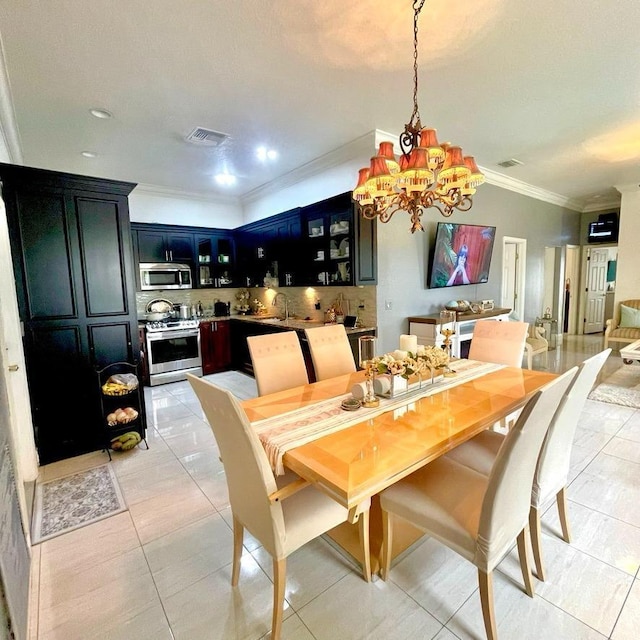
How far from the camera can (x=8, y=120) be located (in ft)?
10.0

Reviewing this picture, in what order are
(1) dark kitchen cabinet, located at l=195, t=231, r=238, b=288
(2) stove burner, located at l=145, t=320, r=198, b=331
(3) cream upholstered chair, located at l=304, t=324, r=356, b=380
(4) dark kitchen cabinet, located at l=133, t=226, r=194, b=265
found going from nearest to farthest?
(3) cream upholstered chair, located at l=304, t=324, r=356, b=380 < (2) stove burner, located at l=145, t=320, r=198, b=331 < (4) dark kitchen cabinet, located at l=133, t=226, r=194, b=265 < (1) dark kitchen cabinet, located at l=195, t=231, r=238, b=288

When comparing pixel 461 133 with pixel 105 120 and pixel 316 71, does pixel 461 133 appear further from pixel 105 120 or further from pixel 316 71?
pixel 105 120

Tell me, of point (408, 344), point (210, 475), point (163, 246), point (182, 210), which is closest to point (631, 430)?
point (408, 344)

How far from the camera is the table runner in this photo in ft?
4.69

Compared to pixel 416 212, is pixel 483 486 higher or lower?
lower

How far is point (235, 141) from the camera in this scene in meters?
3.70

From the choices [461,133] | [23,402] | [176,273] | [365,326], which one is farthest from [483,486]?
[176,273]

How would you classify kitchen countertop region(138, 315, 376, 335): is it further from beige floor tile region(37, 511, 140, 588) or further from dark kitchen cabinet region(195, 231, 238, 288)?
beige floor tile region(37, 511, 140, 588)

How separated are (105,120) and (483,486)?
4.14 meters

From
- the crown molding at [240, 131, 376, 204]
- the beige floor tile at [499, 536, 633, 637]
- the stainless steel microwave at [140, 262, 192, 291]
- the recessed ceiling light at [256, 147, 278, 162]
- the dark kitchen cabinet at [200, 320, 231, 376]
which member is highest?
the recessed ceiling light at [256, 147, 278, 162]

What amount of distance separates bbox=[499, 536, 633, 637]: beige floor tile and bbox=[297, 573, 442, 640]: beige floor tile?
1.81 feet

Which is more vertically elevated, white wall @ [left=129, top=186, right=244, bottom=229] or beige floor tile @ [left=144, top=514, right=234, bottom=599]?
white wall @ [left=129, top=186, right=244, bottom=229]

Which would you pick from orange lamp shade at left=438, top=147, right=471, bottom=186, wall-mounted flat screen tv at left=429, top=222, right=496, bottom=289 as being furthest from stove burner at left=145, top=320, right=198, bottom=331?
orange lamp shade at left=438, top=147, right=471, bottom=186

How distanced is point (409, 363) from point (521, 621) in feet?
3.89
